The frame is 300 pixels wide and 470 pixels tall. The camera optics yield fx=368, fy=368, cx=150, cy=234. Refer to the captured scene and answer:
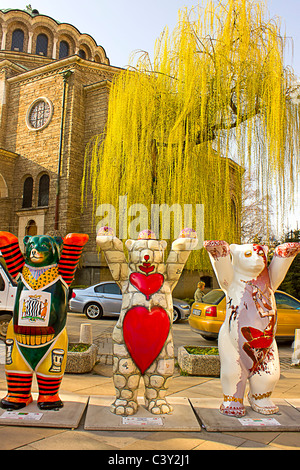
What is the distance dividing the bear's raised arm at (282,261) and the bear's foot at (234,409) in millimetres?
1284

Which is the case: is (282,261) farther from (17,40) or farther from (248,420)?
(17,40)

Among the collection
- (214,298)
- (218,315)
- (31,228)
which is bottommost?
(218,315)

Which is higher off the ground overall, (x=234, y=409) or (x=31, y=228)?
(x=31, y=228)

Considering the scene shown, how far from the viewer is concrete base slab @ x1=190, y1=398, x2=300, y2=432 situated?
3.47 m

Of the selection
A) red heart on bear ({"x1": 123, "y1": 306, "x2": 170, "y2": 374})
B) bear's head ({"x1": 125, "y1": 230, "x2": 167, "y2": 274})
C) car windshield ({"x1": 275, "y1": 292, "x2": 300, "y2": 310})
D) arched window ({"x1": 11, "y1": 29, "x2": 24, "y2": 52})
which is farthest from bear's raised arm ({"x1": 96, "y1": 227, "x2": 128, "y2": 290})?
arched window ({"x1": 11, "y1": 29, "x2": 24, "y2": 52})

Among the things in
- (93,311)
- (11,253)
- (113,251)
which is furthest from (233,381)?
(93,311)

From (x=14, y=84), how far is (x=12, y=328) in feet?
66.9

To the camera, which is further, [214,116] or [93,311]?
[93,311]

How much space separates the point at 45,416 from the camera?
3.54 metres

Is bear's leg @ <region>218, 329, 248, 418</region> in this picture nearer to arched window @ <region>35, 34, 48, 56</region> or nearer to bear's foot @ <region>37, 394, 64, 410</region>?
bear's foot @ <region>37, 394, 64, 410</region>

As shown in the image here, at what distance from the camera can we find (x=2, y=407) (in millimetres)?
3703

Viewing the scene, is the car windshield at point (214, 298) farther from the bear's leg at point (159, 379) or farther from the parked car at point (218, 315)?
the bear's leg at point (159, 379)

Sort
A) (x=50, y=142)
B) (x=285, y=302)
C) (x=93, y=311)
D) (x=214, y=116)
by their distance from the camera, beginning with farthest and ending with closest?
(x=50, y=142)
(x=93, y=311)
(x=285, y=302)
(x=214, y=116)

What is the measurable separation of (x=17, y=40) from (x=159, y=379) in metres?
28.9
